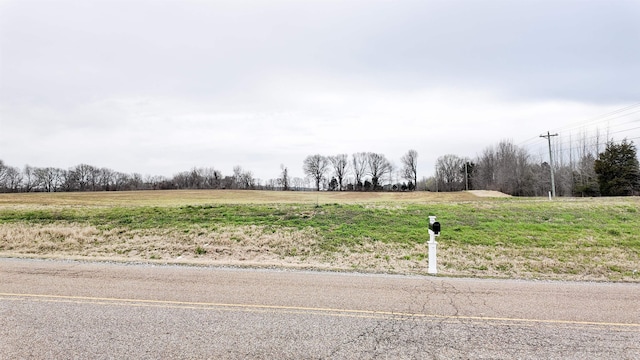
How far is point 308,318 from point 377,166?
95114 mm

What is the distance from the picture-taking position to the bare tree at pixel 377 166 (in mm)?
97438

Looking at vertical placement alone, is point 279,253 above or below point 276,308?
below

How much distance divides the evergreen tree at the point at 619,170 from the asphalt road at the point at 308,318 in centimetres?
5439

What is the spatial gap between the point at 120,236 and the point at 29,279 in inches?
316

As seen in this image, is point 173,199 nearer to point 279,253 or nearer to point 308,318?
point 279,253

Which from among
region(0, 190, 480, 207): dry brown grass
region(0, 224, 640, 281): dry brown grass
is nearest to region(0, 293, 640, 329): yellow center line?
region(0, 224, 640, 281): dry brown grass

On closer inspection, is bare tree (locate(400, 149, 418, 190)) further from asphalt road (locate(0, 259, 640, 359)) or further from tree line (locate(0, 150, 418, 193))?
asphalt road (locate(0, 259, 640, 359))

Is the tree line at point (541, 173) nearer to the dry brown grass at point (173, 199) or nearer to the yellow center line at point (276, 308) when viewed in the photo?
the dry brown grass at point (173, 199)

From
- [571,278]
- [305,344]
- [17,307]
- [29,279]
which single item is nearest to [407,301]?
[305,344]

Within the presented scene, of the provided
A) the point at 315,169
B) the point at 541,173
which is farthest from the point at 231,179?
the point at 541,173

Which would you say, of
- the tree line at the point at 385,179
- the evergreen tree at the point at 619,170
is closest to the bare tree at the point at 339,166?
the tree line at the point at 385,179

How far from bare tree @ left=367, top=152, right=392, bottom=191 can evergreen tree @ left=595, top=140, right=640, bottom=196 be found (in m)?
50.9

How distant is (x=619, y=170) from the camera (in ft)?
165

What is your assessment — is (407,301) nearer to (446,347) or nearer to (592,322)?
(446,347)
